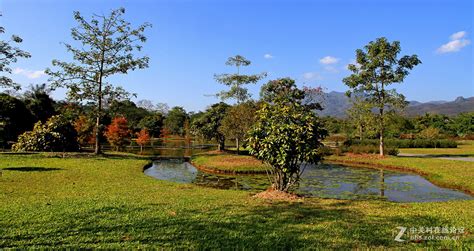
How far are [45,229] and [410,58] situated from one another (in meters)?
32.6

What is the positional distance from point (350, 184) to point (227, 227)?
42.9 ft

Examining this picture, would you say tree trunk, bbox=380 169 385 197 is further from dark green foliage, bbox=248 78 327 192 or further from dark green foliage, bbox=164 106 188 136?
dark green foliage, bbox=164 106 188 136

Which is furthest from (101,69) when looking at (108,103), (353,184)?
(353,184)

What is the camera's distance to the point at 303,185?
1781 centimetres

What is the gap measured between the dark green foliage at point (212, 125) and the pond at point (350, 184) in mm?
18047

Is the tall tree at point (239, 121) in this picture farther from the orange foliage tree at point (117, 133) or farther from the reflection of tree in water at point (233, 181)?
the orange foliage tree at point (117, 133)

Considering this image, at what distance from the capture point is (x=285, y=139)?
36.8ft

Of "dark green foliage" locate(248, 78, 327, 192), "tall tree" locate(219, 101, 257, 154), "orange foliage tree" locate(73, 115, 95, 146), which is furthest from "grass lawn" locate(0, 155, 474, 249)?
"orange foliage tree" locate(73, 115, 95, 146)

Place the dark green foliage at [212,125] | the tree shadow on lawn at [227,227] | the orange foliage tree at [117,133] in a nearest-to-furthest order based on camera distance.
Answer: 1. the tree shadow on lawn at [227,227]
2. the dark green foliage at [212,125]
3. the orange foliage tree at [117,133]

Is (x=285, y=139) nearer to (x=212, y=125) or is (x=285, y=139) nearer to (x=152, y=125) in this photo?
(x=212, y=125)

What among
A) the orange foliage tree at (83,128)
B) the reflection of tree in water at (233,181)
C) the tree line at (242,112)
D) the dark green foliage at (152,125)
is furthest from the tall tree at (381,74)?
the dark green foliage at (152,125)

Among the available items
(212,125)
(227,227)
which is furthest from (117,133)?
(227,227)

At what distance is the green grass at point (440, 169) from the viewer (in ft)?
57.2

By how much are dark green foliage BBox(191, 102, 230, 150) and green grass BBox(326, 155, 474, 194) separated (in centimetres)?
1585
